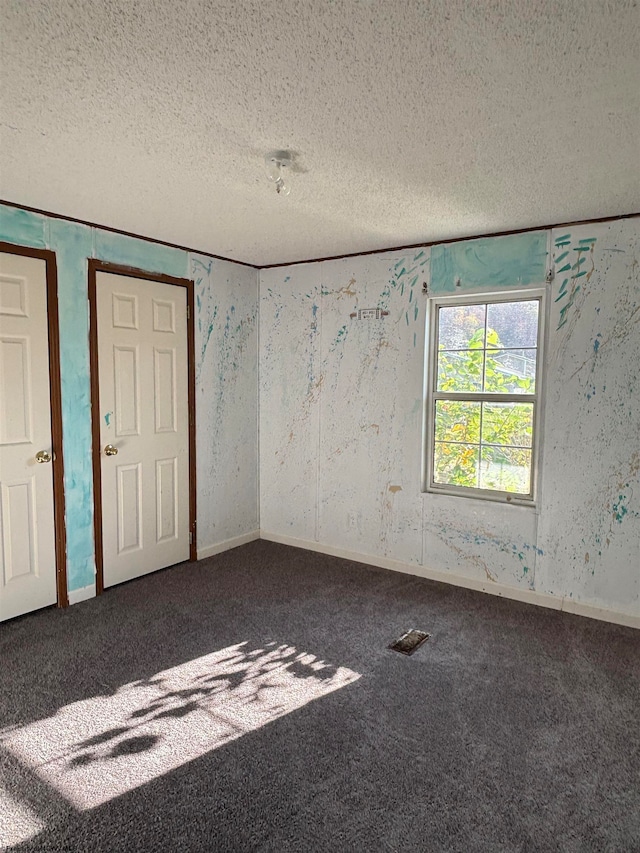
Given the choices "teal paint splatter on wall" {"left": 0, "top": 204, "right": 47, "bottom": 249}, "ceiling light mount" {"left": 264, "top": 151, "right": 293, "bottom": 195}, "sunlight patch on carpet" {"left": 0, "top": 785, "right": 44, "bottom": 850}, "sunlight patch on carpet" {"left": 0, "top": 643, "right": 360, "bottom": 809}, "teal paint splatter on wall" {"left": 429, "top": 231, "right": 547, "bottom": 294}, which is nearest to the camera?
"sunlight patch on carpet" {"left": 0, "top": 785, "right": 44, "bottom": 850}

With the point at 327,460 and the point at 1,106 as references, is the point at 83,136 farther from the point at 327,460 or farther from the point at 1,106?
the point at 327,460

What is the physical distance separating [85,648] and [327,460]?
226cm

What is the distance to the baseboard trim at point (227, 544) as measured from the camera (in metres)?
4.45

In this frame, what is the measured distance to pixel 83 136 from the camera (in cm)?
221

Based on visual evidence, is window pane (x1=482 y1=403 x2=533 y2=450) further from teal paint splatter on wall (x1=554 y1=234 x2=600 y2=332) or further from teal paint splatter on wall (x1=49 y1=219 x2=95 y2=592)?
teal paint splatter on wall (x1=49 y1=219 x2=95 y2=592)

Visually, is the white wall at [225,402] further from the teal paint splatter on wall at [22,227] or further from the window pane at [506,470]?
the window pane at [506,470]

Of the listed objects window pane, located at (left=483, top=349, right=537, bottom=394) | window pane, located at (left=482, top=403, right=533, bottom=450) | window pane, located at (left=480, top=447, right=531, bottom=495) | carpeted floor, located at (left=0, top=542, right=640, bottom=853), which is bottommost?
carpeted floor, located at (left=0, top=542, right=640, bottom=853)

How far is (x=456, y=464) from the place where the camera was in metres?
3.97

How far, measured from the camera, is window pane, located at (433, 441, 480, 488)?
390 cm

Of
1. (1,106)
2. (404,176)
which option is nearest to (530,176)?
(404,176)

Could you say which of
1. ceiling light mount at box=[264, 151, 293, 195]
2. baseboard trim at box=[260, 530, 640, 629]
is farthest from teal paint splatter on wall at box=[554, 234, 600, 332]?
ceiling light mount at box=[264, 151, 293, 195]

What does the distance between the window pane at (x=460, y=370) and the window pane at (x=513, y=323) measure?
151 millimetres

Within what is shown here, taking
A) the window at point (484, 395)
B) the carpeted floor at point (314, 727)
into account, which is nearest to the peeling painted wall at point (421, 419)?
the window at point (484, 395)

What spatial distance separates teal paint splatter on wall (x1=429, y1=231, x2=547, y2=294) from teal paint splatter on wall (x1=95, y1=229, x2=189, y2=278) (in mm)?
1855
